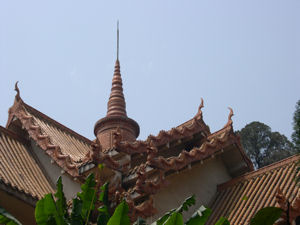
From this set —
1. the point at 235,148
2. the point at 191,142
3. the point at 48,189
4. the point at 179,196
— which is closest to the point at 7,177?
the point at 48,189

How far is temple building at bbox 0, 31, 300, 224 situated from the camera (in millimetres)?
12438

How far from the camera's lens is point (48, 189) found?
14.1 metres

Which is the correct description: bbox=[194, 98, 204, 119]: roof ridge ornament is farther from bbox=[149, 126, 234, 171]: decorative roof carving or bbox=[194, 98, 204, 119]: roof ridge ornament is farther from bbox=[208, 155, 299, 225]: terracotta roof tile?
bbox=[208, 155, 299, 225]: terracotta roof tile

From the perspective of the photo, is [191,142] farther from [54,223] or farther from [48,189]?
[54,223]

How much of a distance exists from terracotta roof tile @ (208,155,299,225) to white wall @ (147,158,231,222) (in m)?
0.28

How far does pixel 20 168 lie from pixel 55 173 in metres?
0.85

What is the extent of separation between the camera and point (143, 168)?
12.4 meters

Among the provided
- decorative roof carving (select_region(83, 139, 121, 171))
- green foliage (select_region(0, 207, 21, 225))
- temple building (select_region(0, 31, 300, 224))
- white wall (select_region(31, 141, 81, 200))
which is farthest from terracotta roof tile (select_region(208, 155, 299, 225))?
green foliage (select_region(0, 207, 21, 225))

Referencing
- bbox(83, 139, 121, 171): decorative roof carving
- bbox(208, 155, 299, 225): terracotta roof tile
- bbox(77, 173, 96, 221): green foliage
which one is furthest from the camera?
bbox(208, 155, 299, 225): terracotta roof tile

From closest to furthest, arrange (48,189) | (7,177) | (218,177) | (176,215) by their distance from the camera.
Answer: (176,215)
(7,177)
(48,189)
(218,177)

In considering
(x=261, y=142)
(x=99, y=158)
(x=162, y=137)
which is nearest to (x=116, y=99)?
(x=162, y=137)

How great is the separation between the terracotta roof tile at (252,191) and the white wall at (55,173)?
314cm

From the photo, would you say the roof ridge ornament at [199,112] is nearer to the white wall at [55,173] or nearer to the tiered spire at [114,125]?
the tiered spire at [114,125]

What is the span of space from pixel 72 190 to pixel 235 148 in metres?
4.33
